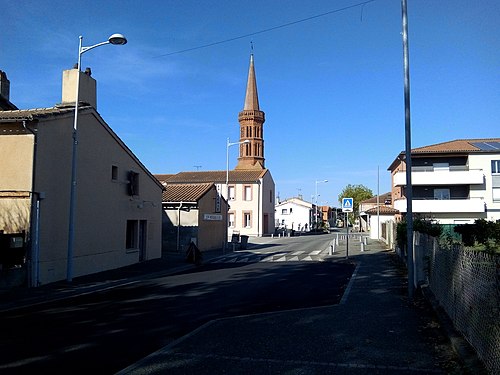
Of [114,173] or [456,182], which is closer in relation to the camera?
[114,173]

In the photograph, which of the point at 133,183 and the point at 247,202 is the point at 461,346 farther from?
the point at 247,202

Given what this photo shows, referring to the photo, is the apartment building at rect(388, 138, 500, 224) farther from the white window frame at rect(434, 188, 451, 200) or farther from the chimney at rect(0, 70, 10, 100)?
the chimney at rect(0, 70, 10, 100)

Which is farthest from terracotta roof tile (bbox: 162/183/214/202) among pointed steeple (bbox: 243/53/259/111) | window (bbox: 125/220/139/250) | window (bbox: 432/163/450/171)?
pointed steeple (bbox: 243/53/259/111)

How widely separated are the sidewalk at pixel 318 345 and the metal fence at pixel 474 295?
1.33 feet

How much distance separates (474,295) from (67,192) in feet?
44.4

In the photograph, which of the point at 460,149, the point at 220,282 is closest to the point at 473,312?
the point at 220,282

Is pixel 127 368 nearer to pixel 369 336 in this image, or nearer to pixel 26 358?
pixel 26 358

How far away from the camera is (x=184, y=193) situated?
30.5 metres

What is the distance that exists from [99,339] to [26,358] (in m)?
1.24

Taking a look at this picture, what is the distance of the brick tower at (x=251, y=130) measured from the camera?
79.3 m

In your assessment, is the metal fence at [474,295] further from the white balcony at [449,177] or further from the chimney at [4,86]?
the white balcony at [449,177]

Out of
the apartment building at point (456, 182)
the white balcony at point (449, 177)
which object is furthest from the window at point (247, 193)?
the white balcony at point (449, 177)

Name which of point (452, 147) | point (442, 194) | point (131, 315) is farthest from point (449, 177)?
point (131, 315)

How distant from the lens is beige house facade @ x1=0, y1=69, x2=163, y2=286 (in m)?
13.9
